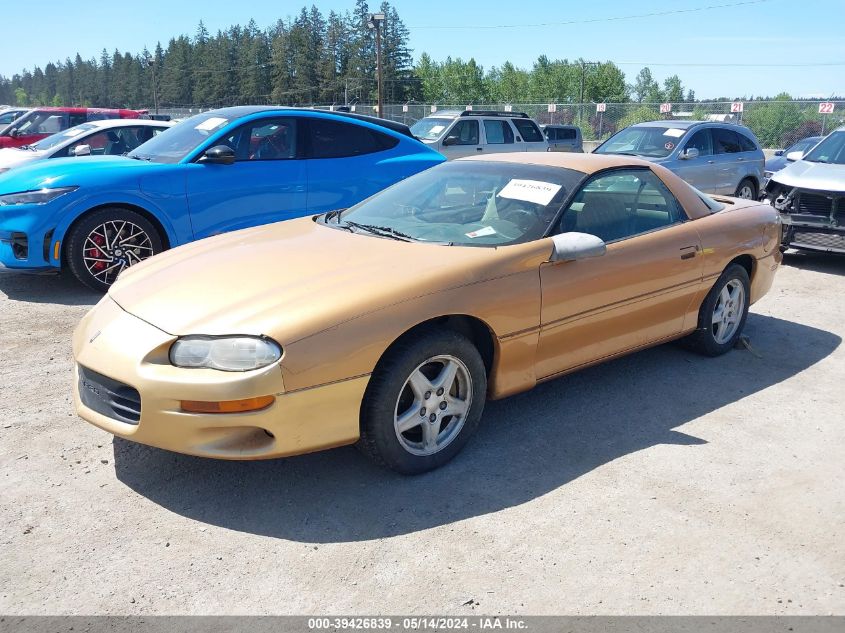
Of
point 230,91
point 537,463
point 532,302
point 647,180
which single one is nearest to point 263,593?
point 537,463

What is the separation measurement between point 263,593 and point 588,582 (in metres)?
1.19

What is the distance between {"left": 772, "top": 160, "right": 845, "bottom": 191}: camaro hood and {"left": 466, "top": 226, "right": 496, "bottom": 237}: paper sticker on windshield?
19.3ft

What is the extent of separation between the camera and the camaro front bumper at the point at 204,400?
2879mm

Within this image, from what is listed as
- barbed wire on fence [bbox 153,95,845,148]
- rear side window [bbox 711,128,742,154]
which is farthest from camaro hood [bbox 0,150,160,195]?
barbed wire on fence [bbox 153,95,845,148]

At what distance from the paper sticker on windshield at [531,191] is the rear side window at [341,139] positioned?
137 inches

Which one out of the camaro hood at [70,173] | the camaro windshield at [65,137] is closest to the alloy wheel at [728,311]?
the camaro hood at [70,173]

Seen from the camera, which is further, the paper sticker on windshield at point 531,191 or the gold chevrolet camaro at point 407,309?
the paper sticker on windshield at point 531,191

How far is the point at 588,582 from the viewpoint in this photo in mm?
2680

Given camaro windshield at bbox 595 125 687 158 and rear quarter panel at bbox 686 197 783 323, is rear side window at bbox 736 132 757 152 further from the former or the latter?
rear quarter panel at bbox 686 197 783 323

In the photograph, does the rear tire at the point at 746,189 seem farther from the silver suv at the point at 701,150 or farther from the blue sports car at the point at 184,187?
the blue sports car at the point at 184,187

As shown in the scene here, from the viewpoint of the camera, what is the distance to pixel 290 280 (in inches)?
131

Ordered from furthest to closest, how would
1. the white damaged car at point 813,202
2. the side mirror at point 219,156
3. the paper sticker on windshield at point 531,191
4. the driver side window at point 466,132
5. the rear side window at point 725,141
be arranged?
the driver side window at point 466,132
the rear side window at point 725,141
the white damaged car at point 813,202
the side mirror at point 219,156
the paper sticker on windshield at point 531,191

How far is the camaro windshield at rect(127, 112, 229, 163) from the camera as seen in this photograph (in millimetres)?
6734

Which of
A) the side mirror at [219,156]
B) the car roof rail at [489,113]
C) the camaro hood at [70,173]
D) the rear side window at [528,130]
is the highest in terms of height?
the car roof rail at [489,113]
